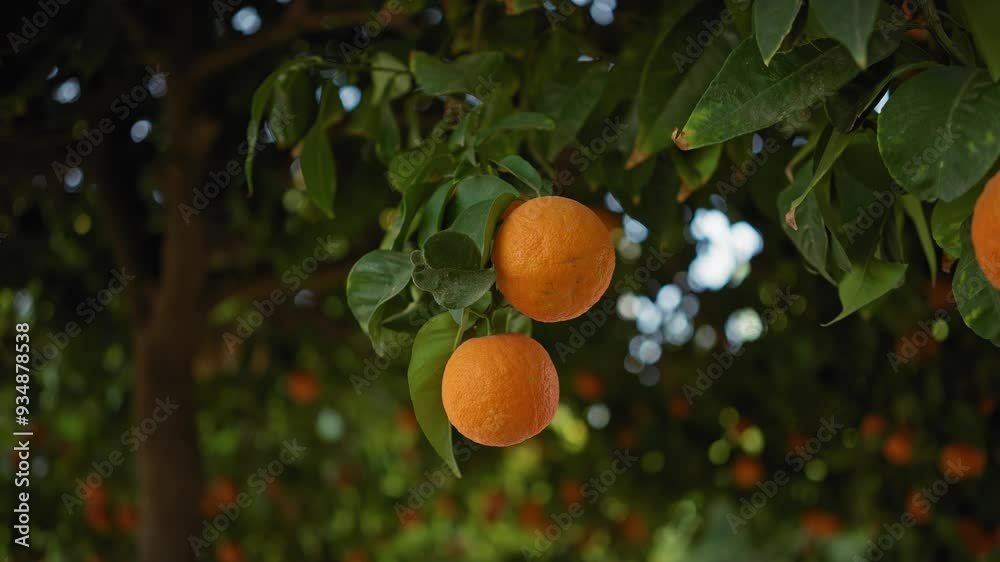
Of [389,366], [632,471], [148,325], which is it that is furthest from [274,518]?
[148,325]

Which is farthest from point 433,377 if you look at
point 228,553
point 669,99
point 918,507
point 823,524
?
point 228,553

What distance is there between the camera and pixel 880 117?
497 mm

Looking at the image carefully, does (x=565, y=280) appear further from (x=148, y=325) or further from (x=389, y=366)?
(x=389, y=366)

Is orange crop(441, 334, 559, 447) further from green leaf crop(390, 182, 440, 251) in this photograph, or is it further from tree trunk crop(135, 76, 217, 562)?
tree trunk crop(135, 76, 217, 562)

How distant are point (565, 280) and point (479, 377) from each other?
81 mm

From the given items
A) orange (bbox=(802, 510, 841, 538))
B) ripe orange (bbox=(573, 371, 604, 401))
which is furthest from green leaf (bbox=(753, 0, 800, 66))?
orange (bbox=(802, 510, 841, 538))

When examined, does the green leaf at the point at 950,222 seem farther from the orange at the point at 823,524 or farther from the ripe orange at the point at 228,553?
the ripe orange at the point at 228,553

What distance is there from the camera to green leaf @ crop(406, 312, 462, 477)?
625mm

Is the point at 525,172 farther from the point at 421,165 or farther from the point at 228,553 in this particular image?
the point at 228,553

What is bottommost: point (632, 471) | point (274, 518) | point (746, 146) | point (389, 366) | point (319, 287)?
point (274, 518)

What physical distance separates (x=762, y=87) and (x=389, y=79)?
1.54 feet

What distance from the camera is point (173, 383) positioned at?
1.71 metres

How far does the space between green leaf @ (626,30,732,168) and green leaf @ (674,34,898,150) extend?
17 centimetres

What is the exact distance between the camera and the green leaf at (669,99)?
2.39 ft
